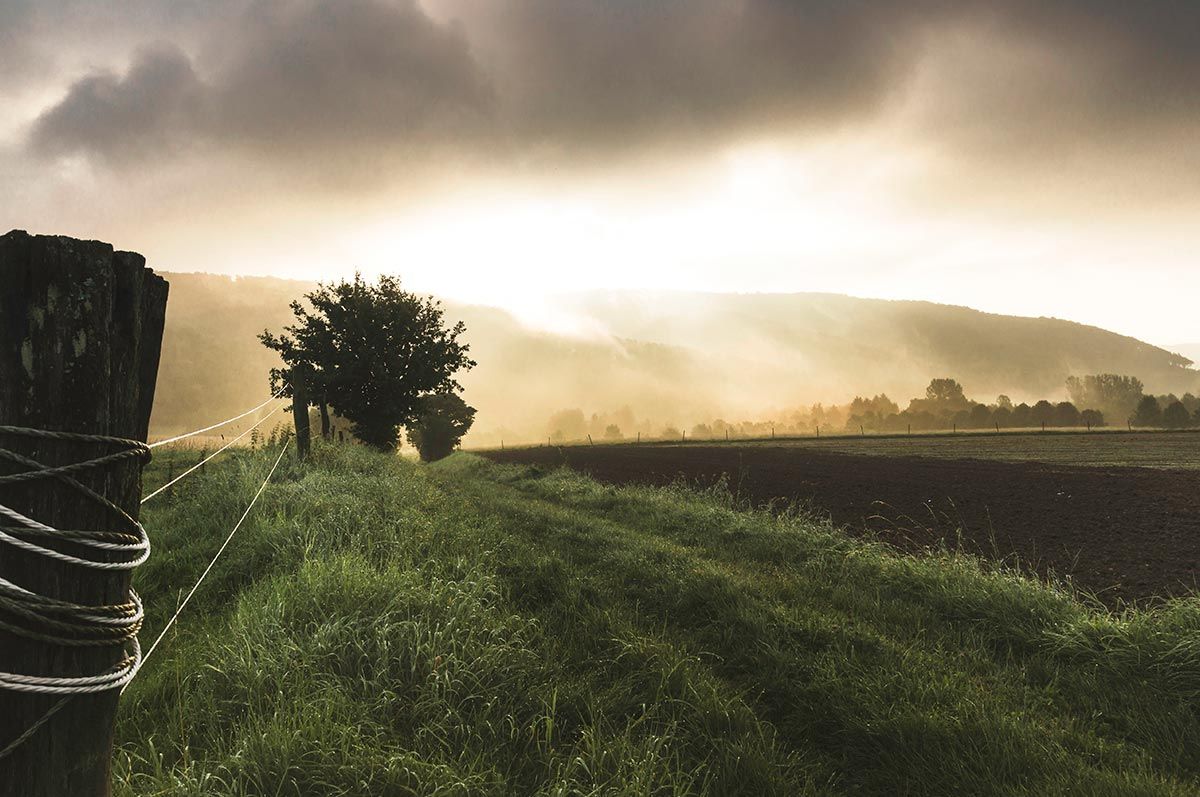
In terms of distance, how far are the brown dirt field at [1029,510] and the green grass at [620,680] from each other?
7.22 feet

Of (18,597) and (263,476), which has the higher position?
(18,597)

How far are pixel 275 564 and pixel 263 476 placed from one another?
491 cm

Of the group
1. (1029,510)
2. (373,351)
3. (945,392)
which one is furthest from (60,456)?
(945,392)

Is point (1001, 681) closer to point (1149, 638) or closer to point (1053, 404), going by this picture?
point (1149, 638)

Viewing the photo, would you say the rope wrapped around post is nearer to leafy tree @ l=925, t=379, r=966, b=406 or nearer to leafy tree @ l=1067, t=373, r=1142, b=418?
leafy tree @ l=925, t=379, r=966, b=406

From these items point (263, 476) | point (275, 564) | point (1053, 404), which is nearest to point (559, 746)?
point (275, 564)

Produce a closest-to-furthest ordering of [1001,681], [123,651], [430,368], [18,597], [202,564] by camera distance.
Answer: [18,597], [123,651], [1001,681], [202,564], [430,368]

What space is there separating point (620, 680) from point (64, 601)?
3132mm

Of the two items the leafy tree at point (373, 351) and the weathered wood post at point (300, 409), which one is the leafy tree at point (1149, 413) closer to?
the leafy tree at point (373, 351)

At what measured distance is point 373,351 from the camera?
23.9m

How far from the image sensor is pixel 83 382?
1741 mm

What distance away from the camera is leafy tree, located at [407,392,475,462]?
53.3 metres

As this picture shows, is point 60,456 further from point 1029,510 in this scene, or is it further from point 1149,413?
point 1149,413

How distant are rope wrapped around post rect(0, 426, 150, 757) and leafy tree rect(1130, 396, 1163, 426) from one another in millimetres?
142593
